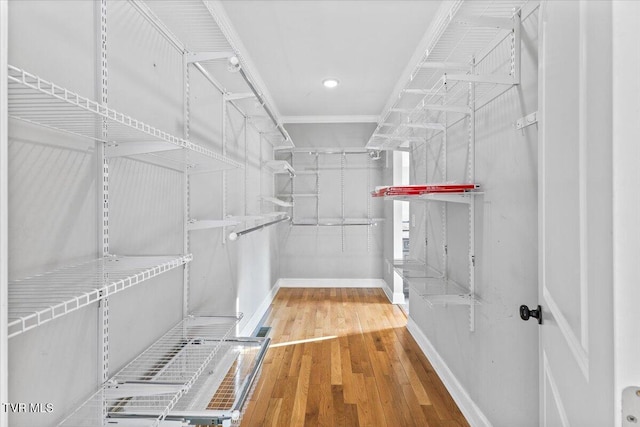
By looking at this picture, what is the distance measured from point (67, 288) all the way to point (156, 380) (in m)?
0.51

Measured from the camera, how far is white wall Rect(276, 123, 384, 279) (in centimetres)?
471

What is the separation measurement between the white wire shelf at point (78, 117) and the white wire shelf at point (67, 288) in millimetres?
341

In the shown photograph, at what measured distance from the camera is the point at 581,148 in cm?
63

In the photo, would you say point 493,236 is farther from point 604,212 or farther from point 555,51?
point 604,212

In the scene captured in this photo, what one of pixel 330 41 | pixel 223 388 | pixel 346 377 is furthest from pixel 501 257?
pixel 330 41

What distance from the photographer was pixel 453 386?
2.07 meters

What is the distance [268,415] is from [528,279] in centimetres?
146

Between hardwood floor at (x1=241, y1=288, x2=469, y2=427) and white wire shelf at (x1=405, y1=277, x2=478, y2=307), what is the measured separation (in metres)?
0.60

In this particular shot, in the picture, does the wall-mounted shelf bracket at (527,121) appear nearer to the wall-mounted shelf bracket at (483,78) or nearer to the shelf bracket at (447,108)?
the wall-mounted shelf bracket at (483,78)

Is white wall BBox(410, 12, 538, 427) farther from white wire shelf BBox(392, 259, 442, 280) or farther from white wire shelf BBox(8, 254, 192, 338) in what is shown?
white wire shelf BBox(8, 254, 192, 338)

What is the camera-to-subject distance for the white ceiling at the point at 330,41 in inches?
82.8

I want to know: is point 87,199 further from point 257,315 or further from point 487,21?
point 257,315

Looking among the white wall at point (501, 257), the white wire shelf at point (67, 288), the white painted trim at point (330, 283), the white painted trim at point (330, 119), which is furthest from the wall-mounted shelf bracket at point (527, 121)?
the white painted trim at point (330, 283)

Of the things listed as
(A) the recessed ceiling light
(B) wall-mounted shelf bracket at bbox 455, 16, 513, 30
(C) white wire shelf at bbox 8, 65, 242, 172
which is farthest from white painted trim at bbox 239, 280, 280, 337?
(B) wall-mounted shelf bracket at bbox 455, 16, 513, 30
